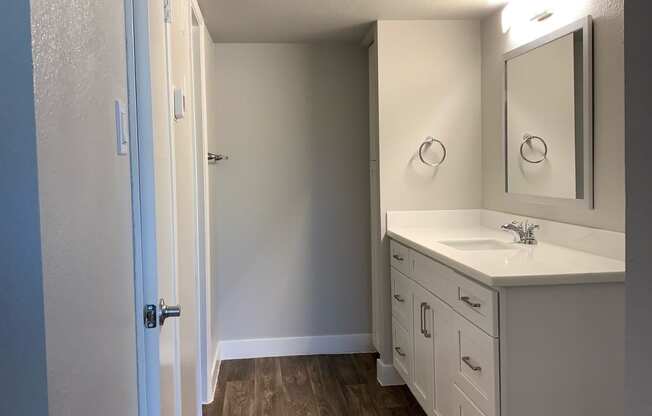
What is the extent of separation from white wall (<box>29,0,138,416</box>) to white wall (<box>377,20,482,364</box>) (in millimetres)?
2328

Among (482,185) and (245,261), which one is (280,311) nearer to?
(245,261)

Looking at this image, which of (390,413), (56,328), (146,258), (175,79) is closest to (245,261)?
(390,413)

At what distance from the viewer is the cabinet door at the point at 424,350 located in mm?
2600

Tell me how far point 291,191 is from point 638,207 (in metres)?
3.28

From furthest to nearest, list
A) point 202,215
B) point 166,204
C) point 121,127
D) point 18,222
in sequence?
point 202,215 < point 166,204 < point 121,127 < point 18,222

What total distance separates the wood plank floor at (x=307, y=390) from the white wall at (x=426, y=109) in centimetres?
71

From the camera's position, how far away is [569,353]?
6.27ft

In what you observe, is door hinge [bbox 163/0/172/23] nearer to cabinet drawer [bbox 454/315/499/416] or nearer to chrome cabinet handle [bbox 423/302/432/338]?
cabinet drawer [bbox 454/315/499/416]

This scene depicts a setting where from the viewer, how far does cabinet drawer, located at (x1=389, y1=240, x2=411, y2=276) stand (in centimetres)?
300

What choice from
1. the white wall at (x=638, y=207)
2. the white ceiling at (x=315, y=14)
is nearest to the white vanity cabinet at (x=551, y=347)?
the white wall at (x=638, y=207)

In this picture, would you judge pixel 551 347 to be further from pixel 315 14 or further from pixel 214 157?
pixel 214 157

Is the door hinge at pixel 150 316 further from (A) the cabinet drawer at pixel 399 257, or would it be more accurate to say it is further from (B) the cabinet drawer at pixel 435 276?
(A) the cabinet drawer at pixel 399 257

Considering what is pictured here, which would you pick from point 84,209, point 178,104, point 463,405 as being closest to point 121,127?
point 84,209

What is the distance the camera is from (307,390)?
3.44 metres
